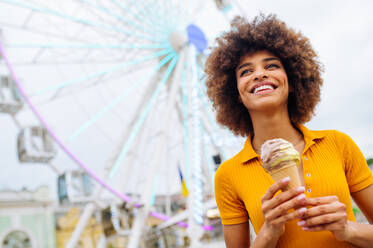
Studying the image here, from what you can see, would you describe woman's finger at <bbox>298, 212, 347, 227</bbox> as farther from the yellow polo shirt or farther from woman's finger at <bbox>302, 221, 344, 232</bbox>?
the yellow polo shirt

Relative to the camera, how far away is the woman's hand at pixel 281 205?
0.98m

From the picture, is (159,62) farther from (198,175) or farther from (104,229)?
(104,229)

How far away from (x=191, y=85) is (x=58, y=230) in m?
8.82

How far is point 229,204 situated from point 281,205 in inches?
14.9

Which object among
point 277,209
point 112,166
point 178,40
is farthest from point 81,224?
point 277,209

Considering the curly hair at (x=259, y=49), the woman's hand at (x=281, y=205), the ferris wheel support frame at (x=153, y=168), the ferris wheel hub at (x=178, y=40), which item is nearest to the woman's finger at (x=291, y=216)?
the woman's hand at (x=281, y=205)

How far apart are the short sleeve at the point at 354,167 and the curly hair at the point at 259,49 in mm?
250

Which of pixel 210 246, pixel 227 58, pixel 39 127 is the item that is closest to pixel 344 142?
pixel 227 58

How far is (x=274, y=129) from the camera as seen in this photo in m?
1.36

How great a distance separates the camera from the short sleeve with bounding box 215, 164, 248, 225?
1.35 m

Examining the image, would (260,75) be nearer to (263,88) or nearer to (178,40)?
Result: (263,88)

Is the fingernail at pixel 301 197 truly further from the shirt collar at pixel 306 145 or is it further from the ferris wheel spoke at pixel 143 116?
the ferris wheel spoke at pixel 143 116

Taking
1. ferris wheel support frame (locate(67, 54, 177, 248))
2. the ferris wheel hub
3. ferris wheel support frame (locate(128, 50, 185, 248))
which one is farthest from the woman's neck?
the ferris wheel hub

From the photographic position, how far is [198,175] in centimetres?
768
